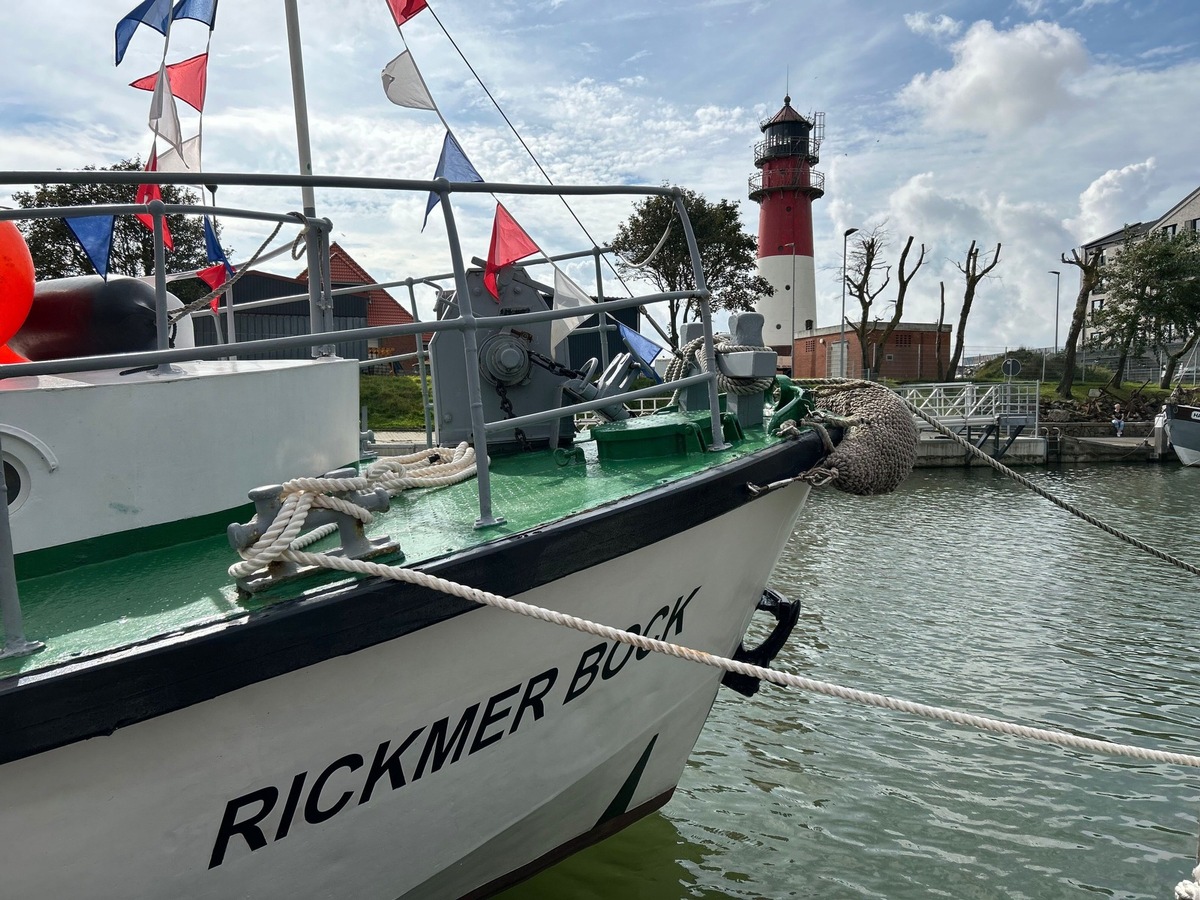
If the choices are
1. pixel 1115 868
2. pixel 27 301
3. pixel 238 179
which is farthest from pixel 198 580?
pixel 1115 868

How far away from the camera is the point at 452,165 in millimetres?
4203

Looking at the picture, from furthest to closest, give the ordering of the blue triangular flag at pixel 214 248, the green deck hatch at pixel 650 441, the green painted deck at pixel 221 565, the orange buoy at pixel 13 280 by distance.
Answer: the blue triangular flag at pixel 214 248 < the green deck hatch at pixel 650 441 < the orange buoy at pixel 13 280 < the green painted deck at pixel 221 565

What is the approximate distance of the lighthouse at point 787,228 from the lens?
39594 millimetres

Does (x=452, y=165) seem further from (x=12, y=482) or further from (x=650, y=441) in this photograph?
(x=12, y=482)

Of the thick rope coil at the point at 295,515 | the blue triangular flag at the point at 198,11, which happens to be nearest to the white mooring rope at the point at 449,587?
the thick rope coil at the point at 295,515

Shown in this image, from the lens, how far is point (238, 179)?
2.37m

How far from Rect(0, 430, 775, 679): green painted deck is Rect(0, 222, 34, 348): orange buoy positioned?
103 centimetres

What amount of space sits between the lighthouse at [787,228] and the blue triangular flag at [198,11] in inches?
1388

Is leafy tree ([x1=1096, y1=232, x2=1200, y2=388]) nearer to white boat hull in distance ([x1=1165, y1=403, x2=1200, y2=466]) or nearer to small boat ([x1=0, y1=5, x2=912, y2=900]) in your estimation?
white boat hull in distance ([x1=1165, y1=403, x2=1200, y2=466])

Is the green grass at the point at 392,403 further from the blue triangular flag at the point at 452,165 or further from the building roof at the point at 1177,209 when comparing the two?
the building roof at the point at 1177,209

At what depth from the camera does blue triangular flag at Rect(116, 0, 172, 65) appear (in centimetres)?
471

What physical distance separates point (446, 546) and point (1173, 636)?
27.4 ft

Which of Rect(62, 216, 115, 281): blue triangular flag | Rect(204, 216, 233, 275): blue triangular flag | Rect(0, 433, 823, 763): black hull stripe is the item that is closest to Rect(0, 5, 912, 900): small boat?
Rect(0, 433, 823, 763): black hull stripe

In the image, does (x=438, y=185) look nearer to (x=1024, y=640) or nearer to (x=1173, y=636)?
(x=1024, y=640)
